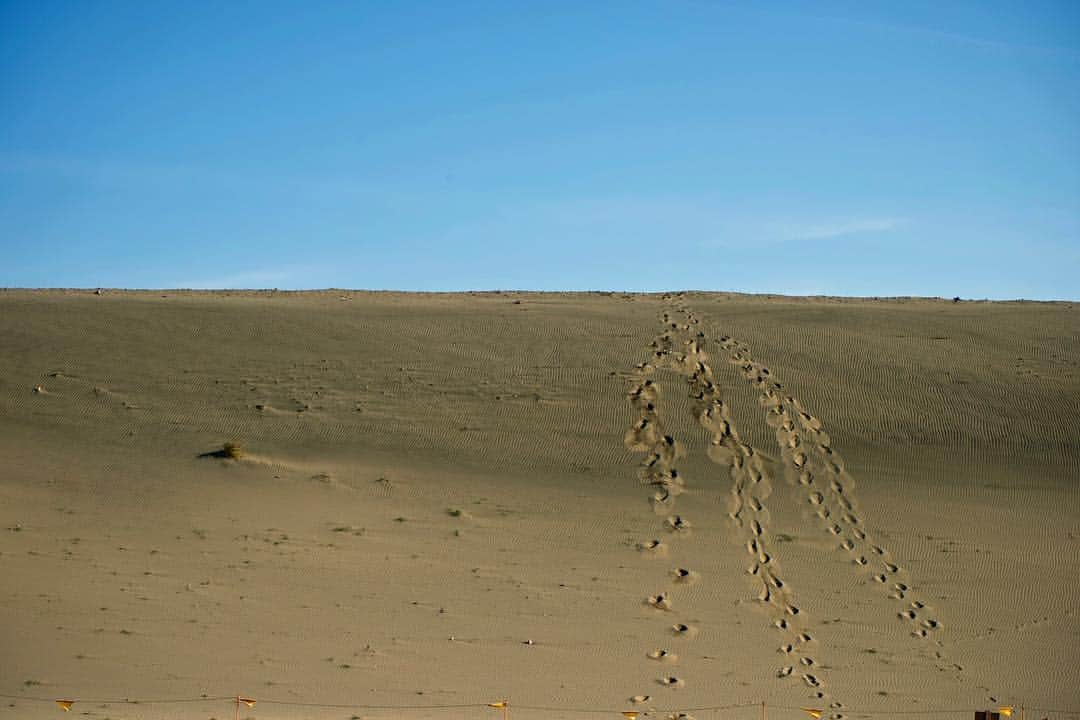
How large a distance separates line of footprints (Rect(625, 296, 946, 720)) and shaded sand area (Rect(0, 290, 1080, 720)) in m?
0.05

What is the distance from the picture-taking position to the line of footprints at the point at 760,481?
12211 mm

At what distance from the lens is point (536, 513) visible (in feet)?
47.9

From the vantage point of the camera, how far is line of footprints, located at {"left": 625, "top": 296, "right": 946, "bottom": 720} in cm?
1221

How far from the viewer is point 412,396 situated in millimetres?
17828

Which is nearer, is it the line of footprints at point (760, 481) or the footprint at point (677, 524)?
the line of footprints at point (760, 481)

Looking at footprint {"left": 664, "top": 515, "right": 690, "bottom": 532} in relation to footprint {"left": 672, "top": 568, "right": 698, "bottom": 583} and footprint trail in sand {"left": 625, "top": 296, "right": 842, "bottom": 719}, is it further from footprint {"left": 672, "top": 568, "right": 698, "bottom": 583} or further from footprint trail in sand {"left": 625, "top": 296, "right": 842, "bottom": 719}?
footprint {"left": 672, "top": 568, "right": 698, "bottom": 583}

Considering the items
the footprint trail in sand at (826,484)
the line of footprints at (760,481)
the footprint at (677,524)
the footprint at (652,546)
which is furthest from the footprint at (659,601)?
the footprint trail in sand at (826,484)

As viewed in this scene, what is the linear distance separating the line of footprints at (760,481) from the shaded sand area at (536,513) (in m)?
0.05

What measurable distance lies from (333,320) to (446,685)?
1195 centimetres

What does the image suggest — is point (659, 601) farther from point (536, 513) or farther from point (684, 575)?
point (536, 513)

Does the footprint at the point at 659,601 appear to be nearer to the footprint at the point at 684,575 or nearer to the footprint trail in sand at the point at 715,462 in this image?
the footprint trail in sand at the point at 715,462

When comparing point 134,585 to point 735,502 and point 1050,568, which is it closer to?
point 735,502

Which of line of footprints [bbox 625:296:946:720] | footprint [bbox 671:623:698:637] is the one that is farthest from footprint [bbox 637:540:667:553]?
footprint [bbox 671:623:698:637]

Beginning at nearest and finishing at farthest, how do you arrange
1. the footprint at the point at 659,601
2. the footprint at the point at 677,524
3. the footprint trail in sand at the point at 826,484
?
the footprint at the point at 659,601
the footprint trail in sand at the point at 826,484
the footprint at the point at 677,524
